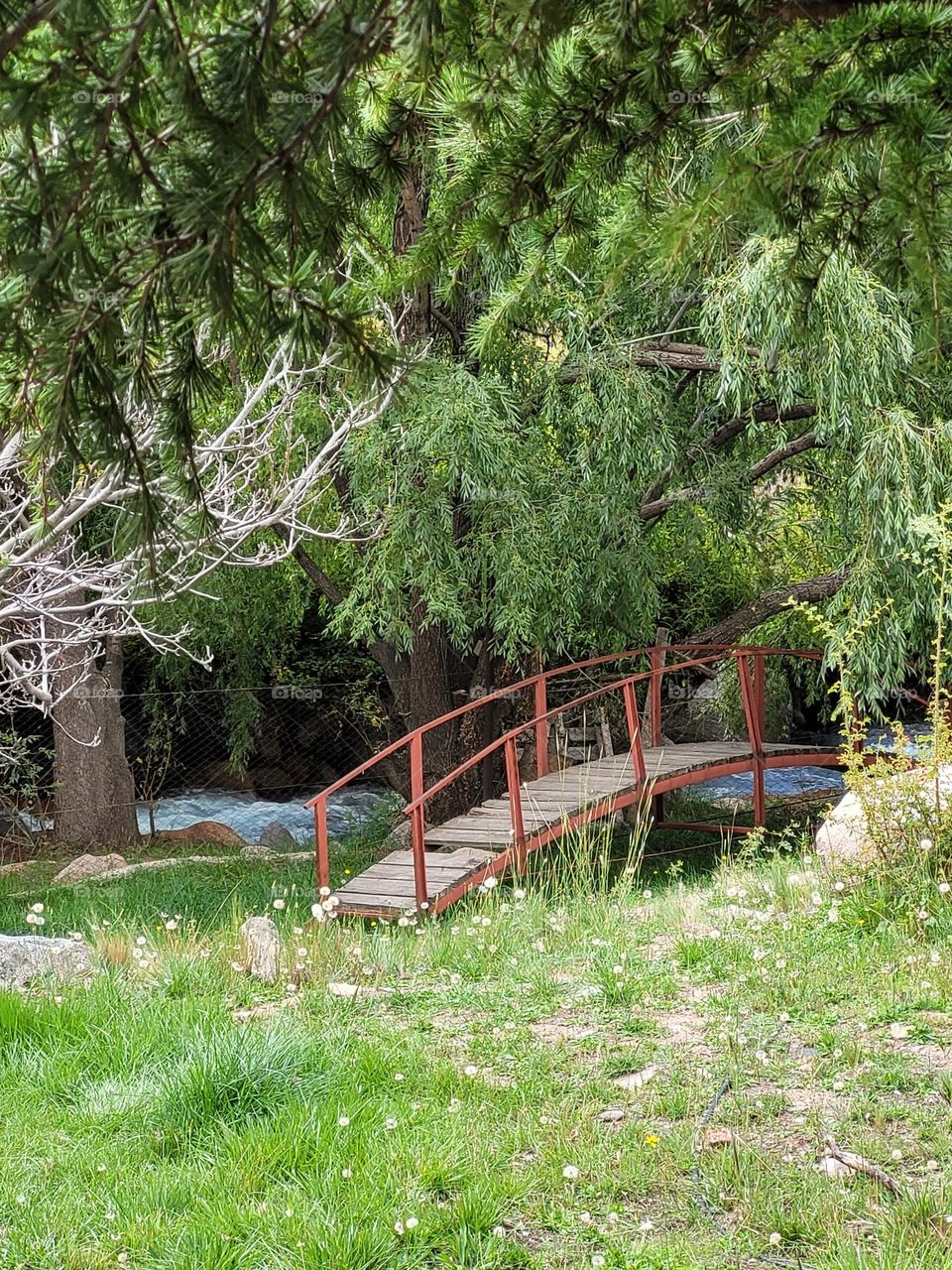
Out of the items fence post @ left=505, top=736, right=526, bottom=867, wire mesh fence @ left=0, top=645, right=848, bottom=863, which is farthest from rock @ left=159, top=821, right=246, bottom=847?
fence post @ left=505, top=736, right=526, bottom=867

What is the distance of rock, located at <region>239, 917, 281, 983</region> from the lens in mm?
5711

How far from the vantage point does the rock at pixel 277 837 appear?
13375mm

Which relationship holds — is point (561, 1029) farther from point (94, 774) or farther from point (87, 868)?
point (94, 774)

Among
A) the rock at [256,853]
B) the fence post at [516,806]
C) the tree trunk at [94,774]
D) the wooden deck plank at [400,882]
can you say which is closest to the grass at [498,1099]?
the wooden deck plank at [400,882]

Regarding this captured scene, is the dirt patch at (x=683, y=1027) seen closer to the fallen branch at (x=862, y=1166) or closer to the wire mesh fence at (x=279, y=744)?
the fallen branch at (x=862, y=1166)

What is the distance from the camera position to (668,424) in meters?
9.70

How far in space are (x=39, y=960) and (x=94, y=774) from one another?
7705mm

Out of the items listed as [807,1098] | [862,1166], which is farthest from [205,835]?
[862,1166]

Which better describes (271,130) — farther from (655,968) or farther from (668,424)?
(668,424)

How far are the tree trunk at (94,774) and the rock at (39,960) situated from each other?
7.29 metres

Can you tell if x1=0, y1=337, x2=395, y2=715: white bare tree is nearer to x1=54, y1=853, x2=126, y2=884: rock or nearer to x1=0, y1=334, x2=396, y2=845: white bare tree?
x1=0, y1=334, x2=396, y2=845: white bare tree

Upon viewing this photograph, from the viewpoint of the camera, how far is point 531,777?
13016mm

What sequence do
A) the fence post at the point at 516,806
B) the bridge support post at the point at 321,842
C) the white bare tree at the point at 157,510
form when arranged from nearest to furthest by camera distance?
the white bare tree at the point at 157,510
the bridge support post at the point at 321,842
the fence post at the point at 516,806

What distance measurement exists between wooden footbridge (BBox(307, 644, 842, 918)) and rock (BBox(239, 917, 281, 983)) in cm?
99
